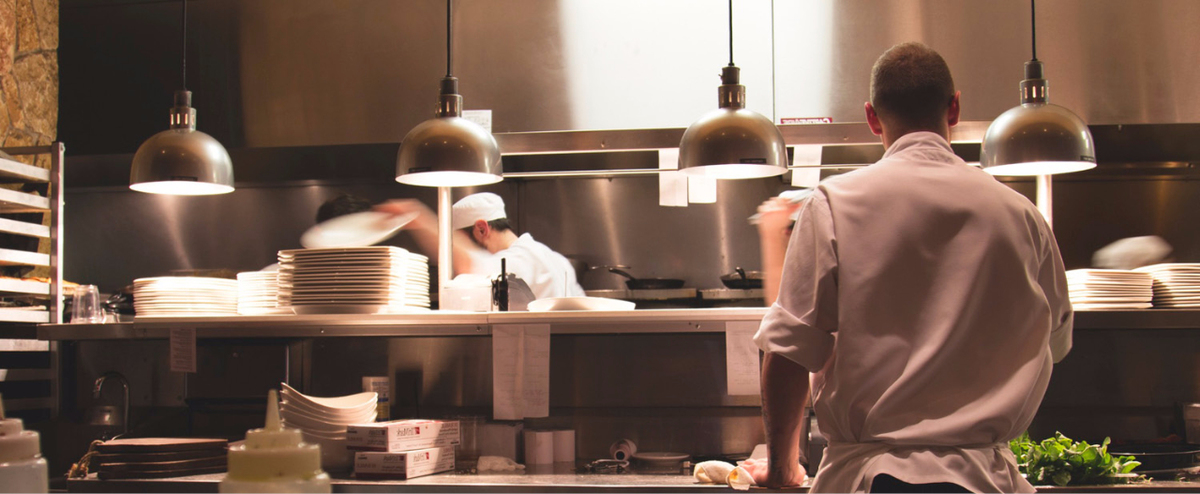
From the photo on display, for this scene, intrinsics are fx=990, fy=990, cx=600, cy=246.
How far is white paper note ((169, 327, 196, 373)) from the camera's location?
11.4 ft

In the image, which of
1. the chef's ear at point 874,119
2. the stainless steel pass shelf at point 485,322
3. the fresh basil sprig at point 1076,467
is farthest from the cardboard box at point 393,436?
the chef's ear at point 874,119

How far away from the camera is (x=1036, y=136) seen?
2898mm

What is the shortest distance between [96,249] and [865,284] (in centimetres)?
494

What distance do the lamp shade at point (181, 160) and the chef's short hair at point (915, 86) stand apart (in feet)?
7.99

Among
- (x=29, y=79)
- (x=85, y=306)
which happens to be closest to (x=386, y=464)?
(x=85, y=306)

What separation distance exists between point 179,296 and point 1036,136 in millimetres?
2994

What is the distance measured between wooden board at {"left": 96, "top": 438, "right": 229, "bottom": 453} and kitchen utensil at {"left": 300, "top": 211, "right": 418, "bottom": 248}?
1.55 meters

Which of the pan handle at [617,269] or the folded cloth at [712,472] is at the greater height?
the pan handle at [617,269]

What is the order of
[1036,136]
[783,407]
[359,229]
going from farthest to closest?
[359,229]
[1036,136]
[783,407]

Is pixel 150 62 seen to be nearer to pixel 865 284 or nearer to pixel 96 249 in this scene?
pixel 96 249

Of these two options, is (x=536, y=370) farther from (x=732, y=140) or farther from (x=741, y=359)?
(x=732, y=140)

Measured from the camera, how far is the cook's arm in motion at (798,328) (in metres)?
1.57

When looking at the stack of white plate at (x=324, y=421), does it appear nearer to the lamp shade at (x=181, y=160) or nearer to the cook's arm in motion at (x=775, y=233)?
the lamp shade at (x=181, y=160)

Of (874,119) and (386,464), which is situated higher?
(874,119)
